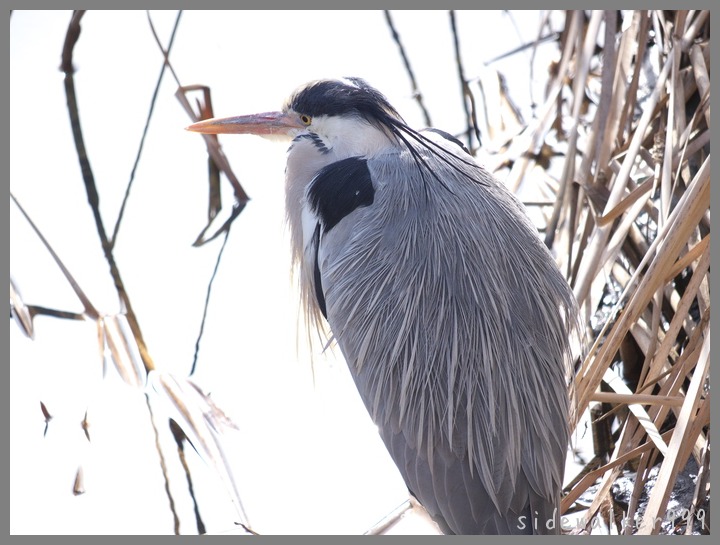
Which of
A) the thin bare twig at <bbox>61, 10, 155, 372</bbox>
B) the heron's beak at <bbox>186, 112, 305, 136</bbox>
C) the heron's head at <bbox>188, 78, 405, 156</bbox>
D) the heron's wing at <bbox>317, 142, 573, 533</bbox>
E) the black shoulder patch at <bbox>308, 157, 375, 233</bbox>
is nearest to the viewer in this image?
the heron's wing at <bbox>317, 142, 573, 533</bbox>

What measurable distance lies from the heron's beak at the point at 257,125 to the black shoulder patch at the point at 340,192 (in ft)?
0.79

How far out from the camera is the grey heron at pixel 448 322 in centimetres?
125

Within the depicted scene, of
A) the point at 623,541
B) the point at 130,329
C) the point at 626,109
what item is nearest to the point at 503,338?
the point at 623,541

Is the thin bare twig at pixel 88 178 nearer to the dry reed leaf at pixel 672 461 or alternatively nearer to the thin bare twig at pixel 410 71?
the thin bare twig at pixel 410 71

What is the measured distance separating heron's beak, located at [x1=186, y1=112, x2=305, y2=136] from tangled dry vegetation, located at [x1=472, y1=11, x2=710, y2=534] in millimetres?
596

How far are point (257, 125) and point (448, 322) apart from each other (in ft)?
2.15

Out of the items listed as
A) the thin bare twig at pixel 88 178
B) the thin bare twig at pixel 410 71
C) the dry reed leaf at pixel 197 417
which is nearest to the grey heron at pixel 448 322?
the dry reed leaf at pixel 197 417

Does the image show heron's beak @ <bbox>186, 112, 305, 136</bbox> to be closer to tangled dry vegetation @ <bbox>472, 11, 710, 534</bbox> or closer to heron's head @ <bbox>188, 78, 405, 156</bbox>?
heron's head @ <bbox>188, 78, 405, 156</bbox>

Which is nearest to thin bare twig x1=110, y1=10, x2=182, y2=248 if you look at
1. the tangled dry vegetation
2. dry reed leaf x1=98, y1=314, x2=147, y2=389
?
dry reed leaf x1=98, y1=314, x2=147, y2=389

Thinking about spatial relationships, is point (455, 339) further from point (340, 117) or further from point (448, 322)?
point (340, 117)

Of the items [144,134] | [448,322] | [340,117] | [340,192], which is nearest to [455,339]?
[448,322]

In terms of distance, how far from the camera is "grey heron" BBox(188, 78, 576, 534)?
1.25 metres

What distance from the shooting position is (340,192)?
4.53ft

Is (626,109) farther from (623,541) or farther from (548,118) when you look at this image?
(623,541)
